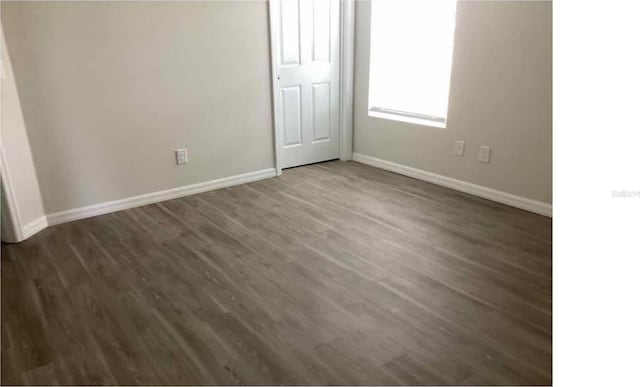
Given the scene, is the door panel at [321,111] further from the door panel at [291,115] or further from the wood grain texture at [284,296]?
the wood grain texture at [284,296]

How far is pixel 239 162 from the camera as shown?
4.04m

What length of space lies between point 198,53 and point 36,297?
206 cm

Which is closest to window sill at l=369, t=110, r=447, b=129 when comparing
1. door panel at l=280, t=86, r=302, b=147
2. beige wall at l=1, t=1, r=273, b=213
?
door panel at l=280, t=86, r=302, b=147

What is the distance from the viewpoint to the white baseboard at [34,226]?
3.01 m

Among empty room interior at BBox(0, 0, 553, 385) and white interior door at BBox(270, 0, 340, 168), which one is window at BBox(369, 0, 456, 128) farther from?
white interior door at BBox(270, 0, 340, 168)

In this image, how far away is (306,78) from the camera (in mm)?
4297

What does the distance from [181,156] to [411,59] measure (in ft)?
6.87

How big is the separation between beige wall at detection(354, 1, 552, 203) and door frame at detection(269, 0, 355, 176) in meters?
0.85

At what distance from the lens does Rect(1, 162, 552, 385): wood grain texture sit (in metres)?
1.86

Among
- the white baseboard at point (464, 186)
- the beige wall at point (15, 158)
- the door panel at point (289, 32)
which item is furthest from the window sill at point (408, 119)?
the beige wall at point (15, 158)

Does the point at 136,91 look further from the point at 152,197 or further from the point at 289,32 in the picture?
the point at 289,32

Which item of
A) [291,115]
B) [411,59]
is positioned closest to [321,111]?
[291,115]
